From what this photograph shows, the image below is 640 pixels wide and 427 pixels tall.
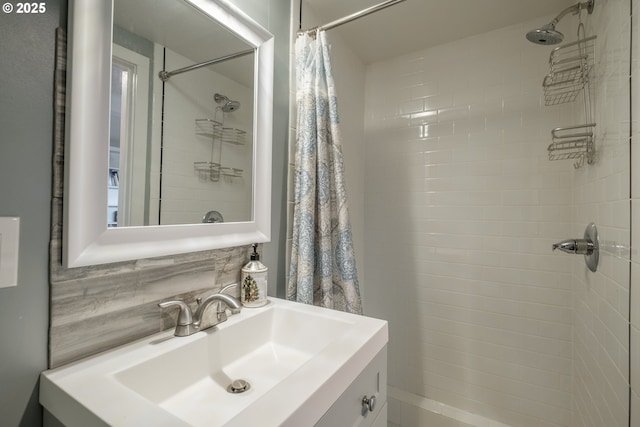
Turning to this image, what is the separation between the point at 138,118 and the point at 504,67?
188cm

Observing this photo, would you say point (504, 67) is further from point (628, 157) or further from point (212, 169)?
point (212, 169)

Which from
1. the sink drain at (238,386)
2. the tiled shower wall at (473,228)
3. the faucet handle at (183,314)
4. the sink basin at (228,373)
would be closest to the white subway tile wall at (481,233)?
the tiled shower wall at (473,228)

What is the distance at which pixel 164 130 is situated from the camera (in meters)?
0.89

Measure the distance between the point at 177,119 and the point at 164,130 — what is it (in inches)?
2.4

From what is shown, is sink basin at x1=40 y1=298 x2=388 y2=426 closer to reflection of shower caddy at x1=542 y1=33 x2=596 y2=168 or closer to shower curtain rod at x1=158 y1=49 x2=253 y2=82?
shower curtain rod at x1=158 y1=49 x2=253 y2=82

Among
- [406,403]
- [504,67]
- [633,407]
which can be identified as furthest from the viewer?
[406,403]

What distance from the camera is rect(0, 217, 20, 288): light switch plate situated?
1.84 feet

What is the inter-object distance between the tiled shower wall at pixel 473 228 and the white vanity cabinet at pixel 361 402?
3.54 ft

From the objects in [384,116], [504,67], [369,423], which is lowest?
[369,423]

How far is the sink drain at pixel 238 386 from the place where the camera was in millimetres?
783

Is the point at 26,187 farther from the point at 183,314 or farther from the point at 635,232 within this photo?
the point at 635,232

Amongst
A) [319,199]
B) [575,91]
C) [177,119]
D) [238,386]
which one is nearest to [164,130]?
[177,119]

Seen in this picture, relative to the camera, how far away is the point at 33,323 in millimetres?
605

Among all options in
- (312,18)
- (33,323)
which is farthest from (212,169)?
(312,18)
